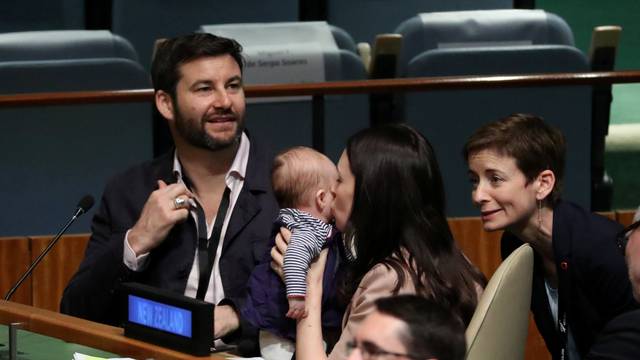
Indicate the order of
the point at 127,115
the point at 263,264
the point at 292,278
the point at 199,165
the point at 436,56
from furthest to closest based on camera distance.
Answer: the point at 436,56, the point at 127,115, the point at 199,165, the point at 263,264, the point at 292,278

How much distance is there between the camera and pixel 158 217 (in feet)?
10.4

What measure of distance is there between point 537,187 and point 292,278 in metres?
0.58

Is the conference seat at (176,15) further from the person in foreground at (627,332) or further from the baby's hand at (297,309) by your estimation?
the person in foreground at (627,332)

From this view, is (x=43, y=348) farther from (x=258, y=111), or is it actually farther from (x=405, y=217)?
(x=258, y=111)

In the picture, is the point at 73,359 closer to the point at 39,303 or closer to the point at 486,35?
the point at 39,303

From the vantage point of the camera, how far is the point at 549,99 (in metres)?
4.38

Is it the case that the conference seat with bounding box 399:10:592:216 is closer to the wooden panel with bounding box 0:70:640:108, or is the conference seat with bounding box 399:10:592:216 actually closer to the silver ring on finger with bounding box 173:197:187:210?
the wooden panel with bounding box 0:70:640:108

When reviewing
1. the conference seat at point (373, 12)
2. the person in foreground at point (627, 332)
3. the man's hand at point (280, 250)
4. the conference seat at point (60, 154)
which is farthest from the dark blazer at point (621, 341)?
the conference seat at point (373, 12)

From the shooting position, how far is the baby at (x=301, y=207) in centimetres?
286

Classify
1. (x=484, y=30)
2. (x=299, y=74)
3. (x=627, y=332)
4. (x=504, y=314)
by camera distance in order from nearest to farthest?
(x=627, y=332) → (x=504, y=314) → (x=299, y=74) → (x=484, y=30)

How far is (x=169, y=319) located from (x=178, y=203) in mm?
675

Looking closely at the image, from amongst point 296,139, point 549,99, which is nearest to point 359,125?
point 296,139

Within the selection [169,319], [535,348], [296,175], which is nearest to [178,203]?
[296,175]

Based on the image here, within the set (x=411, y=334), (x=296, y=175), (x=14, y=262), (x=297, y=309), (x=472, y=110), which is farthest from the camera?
(x=472, y=110)
